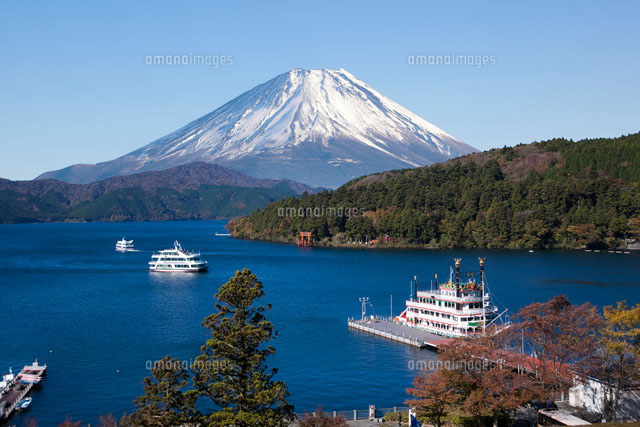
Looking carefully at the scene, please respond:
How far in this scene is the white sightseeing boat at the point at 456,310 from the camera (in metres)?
42.3

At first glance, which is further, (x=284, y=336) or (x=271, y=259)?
(x=271, y=259)

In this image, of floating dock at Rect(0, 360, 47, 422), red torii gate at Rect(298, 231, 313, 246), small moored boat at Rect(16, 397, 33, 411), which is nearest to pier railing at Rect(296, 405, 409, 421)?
small moored boat at Rect(16, 397, 33, 411)

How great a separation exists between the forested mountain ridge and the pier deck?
58108 mm

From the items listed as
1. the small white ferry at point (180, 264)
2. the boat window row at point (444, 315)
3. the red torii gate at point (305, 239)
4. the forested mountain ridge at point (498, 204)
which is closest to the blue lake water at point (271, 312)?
the small white ferry at point (180, 264)

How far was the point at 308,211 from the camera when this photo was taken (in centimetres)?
13150

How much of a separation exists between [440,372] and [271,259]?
7119 cm

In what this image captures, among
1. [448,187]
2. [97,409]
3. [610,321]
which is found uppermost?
[448,187]

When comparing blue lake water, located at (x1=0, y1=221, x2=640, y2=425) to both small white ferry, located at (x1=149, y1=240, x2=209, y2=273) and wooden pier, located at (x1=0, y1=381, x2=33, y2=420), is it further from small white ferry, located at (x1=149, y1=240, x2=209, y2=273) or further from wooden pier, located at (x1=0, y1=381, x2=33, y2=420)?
small white ferry, located at (x1=149, y1=240, x2=209, y2=273)

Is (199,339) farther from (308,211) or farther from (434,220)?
(308,211)

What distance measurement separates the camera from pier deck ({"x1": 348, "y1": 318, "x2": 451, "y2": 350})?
41.4 metres

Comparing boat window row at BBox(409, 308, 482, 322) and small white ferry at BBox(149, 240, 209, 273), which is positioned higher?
small white ferry at BBox(149, 240, 209, 273)

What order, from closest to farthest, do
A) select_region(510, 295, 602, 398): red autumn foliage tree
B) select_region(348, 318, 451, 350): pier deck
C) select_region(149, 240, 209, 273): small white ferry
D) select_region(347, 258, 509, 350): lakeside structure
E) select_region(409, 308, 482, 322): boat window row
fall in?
select_region(510, 295, 602, 398): red autumn foliage tree < select_region(348, 318, 451, 350): pier deck < select_region(347, 258, 509, 350): lakeside structure < select_region(409, 308, 482, 322): boat window row < select_region(149, 240, 209, 273): small white ferry

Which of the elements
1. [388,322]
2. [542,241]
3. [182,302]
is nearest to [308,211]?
[542,241]

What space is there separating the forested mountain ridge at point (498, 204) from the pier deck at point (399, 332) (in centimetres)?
5811
